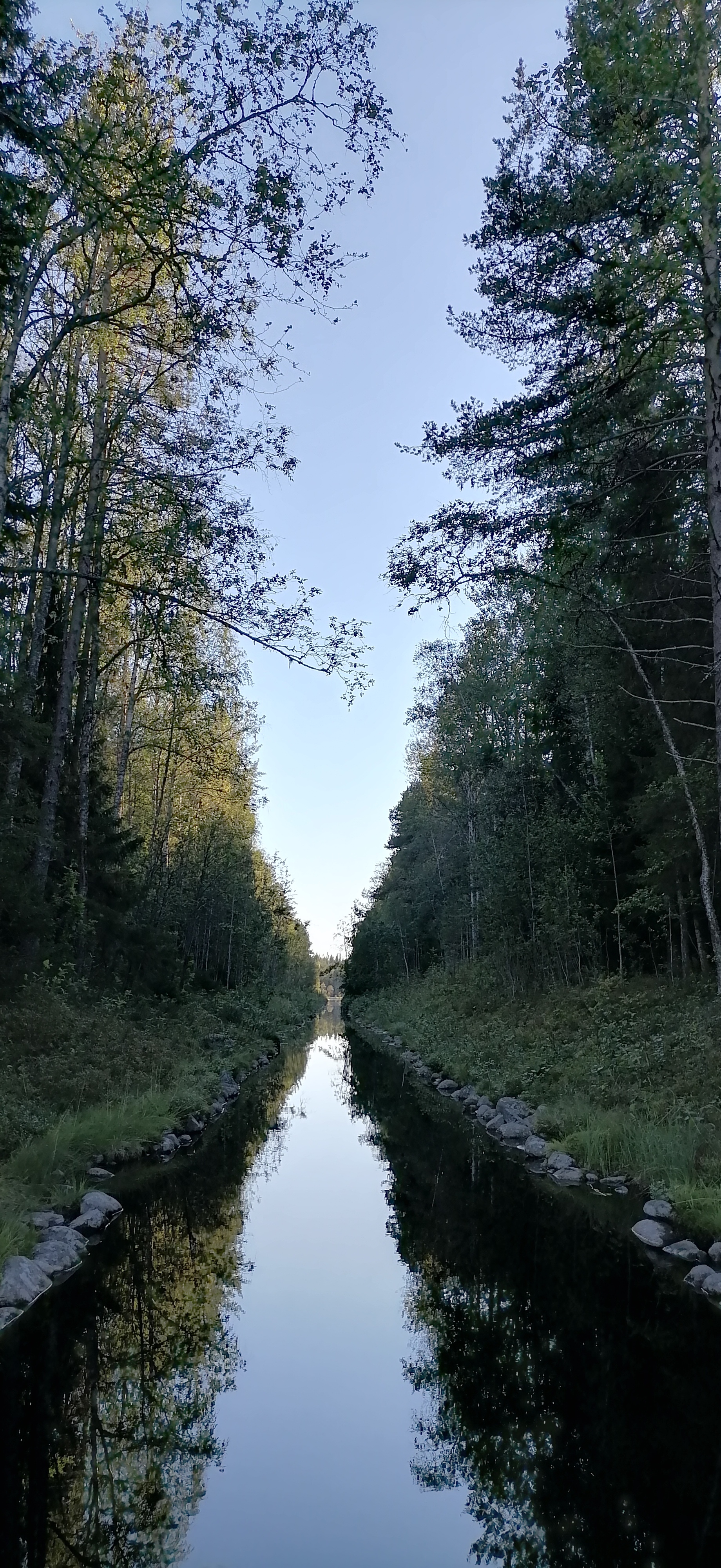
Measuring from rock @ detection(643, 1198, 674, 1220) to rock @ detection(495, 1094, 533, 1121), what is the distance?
456 centimetres

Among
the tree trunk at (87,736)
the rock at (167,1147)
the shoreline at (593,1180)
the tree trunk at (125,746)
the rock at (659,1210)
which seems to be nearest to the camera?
the shoreline at (593,1180)

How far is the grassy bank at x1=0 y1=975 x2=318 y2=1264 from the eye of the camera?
25.6ft

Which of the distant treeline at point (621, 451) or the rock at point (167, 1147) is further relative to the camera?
the rock at point (167, 1147)

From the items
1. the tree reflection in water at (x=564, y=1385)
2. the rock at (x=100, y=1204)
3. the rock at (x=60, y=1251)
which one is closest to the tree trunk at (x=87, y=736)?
the rock at (x=100, y=1204)

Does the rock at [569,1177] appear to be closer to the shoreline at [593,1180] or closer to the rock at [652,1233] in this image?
the shoreline at [593,1180]

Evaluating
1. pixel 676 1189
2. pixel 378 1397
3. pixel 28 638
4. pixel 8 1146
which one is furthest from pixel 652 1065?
pixel 28 638

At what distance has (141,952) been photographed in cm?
1816

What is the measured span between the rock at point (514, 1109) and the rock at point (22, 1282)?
25.4 ft

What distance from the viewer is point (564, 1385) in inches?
203

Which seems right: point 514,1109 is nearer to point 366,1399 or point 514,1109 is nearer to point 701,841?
point 701,841

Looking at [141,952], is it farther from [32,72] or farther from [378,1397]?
[32,72]

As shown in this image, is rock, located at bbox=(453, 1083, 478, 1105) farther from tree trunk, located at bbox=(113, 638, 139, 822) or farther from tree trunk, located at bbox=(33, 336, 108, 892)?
tree trunk, located at bbox=(113, 638, 139, 822)

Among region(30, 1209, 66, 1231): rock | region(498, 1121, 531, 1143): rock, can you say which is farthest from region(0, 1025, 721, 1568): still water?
region(498, 1121, 531, 1143): rock

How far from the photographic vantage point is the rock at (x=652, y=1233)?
7.23m
